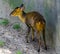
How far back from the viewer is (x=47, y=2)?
6.76 meters

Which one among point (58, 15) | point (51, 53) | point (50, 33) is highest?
point (58, 15)

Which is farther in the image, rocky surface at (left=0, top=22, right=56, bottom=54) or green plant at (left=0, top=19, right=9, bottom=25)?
green plant at (left=0, top=19, right=9, bottom=25)

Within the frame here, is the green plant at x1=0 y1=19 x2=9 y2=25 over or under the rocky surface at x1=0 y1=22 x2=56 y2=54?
over

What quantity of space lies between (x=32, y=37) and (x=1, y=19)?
4.33 feet

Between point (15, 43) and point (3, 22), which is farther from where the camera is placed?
point (3, 22)

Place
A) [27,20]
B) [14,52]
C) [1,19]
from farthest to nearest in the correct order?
1. [1,19]
2. [27,20]
3. [14,52]

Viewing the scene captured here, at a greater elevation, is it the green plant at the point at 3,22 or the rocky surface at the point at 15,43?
the green plant at the point at 3,22

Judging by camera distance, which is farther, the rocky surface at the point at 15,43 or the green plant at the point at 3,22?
the green plant at the point at 3,22

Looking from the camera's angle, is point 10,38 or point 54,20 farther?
point 10,38

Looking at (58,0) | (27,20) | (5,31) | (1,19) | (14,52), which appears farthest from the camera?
(1,19)

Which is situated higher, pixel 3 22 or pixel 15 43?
pixel 3 22

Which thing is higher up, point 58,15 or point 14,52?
point 58,15

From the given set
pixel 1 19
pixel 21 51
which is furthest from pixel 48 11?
pixel 1 19

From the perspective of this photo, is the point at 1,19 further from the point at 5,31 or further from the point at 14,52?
the point at 14,52
